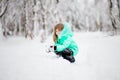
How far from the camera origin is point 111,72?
→ 461 cm

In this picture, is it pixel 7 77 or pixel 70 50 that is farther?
pixel 70 50

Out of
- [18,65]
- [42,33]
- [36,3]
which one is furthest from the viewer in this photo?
[36,3]

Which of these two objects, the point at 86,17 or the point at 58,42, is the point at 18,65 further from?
the point at 86,17

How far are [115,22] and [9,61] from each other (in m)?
15.4

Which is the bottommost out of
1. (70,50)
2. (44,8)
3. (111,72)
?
(111,72)

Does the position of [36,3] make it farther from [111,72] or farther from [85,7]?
[85,7]

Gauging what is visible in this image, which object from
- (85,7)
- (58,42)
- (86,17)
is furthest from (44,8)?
(86,17)

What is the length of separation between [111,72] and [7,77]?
212cm

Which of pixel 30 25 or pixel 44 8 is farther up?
pixel 44 8

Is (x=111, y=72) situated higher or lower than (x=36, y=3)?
lower

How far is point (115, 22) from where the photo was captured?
61.6ft

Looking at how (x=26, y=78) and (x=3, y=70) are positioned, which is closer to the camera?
(x=26, y=78)

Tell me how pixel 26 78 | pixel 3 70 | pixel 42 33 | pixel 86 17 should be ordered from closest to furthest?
pixel 26 78 < pixel 3 70 < pixel 42 33 < pixel 86 17

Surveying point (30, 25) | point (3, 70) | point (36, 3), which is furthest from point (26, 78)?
point (30, 25)
